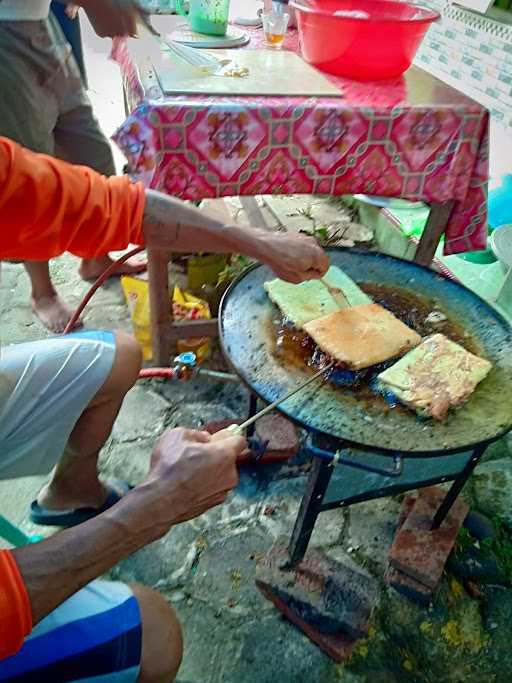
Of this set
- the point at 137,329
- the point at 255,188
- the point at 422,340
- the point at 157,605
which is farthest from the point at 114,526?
the point at 137,329

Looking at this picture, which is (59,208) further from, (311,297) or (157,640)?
(157,640)

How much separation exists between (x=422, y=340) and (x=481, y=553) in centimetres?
104

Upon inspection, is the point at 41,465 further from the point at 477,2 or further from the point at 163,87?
the point at 477,2

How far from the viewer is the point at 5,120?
2373 millimetres

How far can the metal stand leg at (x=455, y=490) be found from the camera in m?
1.55

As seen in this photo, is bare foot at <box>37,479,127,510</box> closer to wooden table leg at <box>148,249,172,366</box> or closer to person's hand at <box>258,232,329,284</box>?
wooden table leg at <box>148,249,172,366</box>

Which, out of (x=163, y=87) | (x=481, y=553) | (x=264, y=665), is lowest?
(x=264, y=665)

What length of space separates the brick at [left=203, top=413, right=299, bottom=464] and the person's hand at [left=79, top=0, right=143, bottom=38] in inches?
66.7

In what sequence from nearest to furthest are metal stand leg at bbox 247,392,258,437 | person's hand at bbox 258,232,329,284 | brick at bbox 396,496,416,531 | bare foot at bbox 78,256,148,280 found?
1. person's hand at bbox 258,232,329,284
2. brick at bbox 396,496,416,531
3. metal stand leg at bbox 247,392,258,437
4. bare foot at bbox 78,256,148,280

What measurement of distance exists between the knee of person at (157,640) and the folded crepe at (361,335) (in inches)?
30.9

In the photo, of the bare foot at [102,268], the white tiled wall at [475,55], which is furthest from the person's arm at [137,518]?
the white tiled wall at [475,55]

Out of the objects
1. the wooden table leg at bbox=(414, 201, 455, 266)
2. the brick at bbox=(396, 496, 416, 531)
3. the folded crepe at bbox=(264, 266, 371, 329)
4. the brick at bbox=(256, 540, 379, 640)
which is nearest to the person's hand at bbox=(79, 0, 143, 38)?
the folded crepe at bbox=(264, 266, 371, 329)

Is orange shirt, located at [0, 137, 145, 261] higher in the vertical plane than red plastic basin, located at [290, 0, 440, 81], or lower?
lower

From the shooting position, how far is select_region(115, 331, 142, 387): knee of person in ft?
5.38
